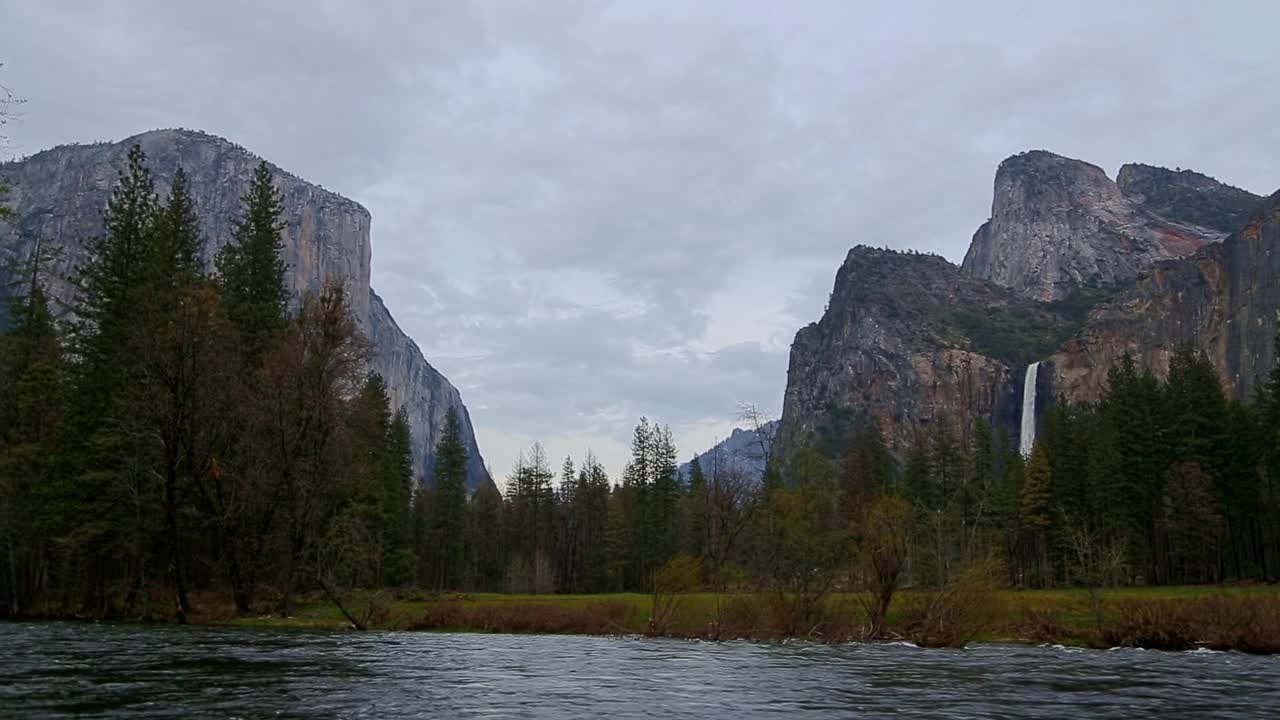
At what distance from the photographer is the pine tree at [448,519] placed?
104m

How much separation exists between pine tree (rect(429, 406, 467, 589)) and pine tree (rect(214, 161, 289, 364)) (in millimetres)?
45750

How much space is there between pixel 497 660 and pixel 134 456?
A: 29.0 metres

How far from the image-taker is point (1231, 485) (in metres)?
74.4

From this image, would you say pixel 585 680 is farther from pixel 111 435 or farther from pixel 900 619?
pixel 111 435

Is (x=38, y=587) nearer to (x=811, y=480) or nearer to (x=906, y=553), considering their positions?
(x=906, y=553)

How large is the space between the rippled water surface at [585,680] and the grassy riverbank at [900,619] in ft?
7.58

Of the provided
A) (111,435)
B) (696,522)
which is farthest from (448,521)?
(111,435)

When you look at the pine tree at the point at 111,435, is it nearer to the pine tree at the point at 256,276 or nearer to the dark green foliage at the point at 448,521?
the pine tree at the point at 256,276

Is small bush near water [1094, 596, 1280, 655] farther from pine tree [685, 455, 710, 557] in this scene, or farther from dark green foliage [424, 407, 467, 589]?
dark green foliage [424, 407, 467, 589]

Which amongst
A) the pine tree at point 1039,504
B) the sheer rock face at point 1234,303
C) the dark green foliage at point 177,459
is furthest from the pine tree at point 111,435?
the sheer rock face at point 1234,303

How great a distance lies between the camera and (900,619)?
40.2 metres

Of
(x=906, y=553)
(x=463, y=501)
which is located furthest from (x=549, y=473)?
(x=906, y=553)

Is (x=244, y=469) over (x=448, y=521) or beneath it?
over

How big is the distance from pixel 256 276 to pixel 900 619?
42970 mm
